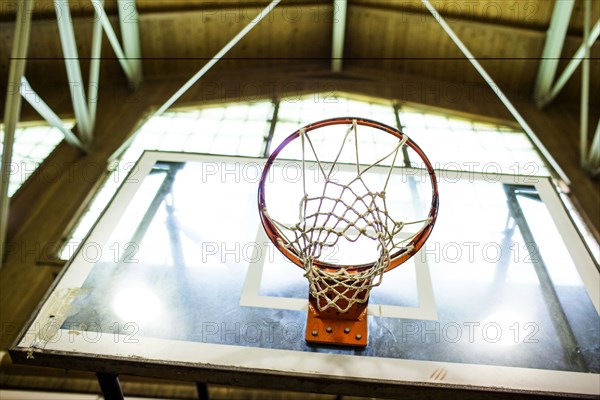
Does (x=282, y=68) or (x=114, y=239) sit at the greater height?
(x=282, y=68)

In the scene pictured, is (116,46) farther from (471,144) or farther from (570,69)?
(570,69)

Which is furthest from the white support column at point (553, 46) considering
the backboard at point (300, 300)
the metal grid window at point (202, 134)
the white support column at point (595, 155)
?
the metal grid window at point (202, 134)

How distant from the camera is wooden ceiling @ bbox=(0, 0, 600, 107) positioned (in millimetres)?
5750

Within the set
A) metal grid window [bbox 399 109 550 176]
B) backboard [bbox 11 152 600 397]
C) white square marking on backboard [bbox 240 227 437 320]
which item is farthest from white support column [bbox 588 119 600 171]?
Answer: white square marking on backboard [bbox 240 227 437 320]

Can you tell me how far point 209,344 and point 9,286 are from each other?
2.76 m

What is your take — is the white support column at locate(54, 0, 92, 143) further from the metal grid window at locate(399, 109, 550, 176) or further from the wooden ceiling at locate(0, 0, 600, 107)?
the metal grid window at locate(399, 109, 550, 176)

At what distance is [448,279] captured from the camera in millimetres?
2869

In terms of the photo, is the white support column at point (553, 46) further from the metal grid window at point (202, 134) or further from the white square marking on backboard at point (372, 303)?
the white square marking on backboard at point (372, 303)

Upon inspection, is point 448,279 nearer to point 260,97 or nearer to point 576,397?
point 576,397

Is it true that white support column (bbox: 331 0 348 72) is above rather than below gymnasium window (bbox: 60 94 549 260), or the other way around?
above

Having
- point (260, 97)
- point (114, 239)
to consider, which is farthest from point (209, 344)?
point (260, 97)

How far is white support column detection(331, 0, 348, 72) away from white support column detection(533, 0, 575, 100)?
7.77 feet

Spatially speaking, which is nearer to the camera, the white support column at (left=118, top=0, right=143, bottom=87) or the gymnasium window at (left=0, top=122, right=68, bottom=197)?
the gymnasium window at (left=0, top=122, right=68, bottom=197)

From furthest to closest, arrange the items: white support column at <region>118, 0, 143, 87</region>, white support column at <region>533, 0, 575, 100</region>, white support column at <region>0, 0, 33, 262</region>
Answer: white support column at <region>118, 0, 143, 87</region>, white support column at <region>533, 0, 575, 100</region>, white support column at <region>0, 0, 33, 262</region>
